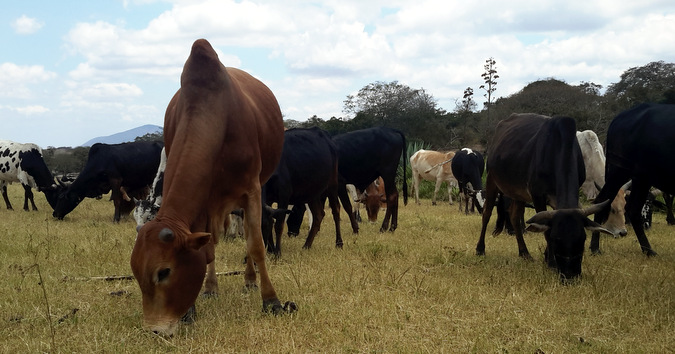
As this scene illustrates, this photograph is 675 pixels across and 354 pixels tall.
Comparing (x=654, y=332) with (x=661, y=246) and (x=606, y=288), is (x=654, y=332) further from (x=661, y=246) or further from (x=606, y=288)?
(x=661, y=246)

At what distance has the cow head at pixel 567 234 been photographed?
5.54m

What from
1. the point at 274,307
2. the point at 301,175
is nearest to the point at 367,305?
the point at 274,307

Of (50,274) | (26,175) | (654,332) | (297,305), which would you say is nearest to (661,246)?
(654,332)

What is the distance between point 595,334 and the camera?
4.20 meters

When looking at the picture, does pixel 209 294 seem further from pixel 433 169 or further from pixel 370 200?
pixel 433 169

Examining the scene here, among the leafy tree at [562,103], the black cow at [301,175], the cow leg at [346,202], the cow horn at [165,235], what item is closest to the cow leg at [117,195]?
the cow leg at [346,202]

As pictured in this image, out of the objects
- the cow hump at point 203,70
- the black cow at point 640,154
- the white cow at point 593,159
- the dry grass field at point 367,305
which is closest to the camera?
→ the dry grass field at point 367,305

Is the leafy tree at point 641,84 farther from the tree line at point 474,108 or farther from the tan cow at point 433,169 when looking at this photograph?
the tan cow at point 433,169

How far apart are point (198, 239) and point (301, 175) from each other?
4.07m

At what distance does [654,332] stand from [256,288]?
3.49 m

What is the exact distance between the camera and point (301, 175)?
778cm

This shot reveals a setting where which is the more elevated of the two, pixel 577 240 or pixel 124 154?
pixel 124 154

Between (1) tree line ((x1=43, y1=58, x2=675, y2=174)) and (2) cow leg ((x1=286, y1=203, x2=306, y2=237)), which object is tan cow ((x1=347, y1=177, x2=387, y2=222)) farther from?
(1) tree line ((x1=43, y1=58, x2=675, y2=174))

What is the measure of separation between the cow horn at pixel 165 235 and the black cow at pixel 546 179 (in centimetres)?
366
